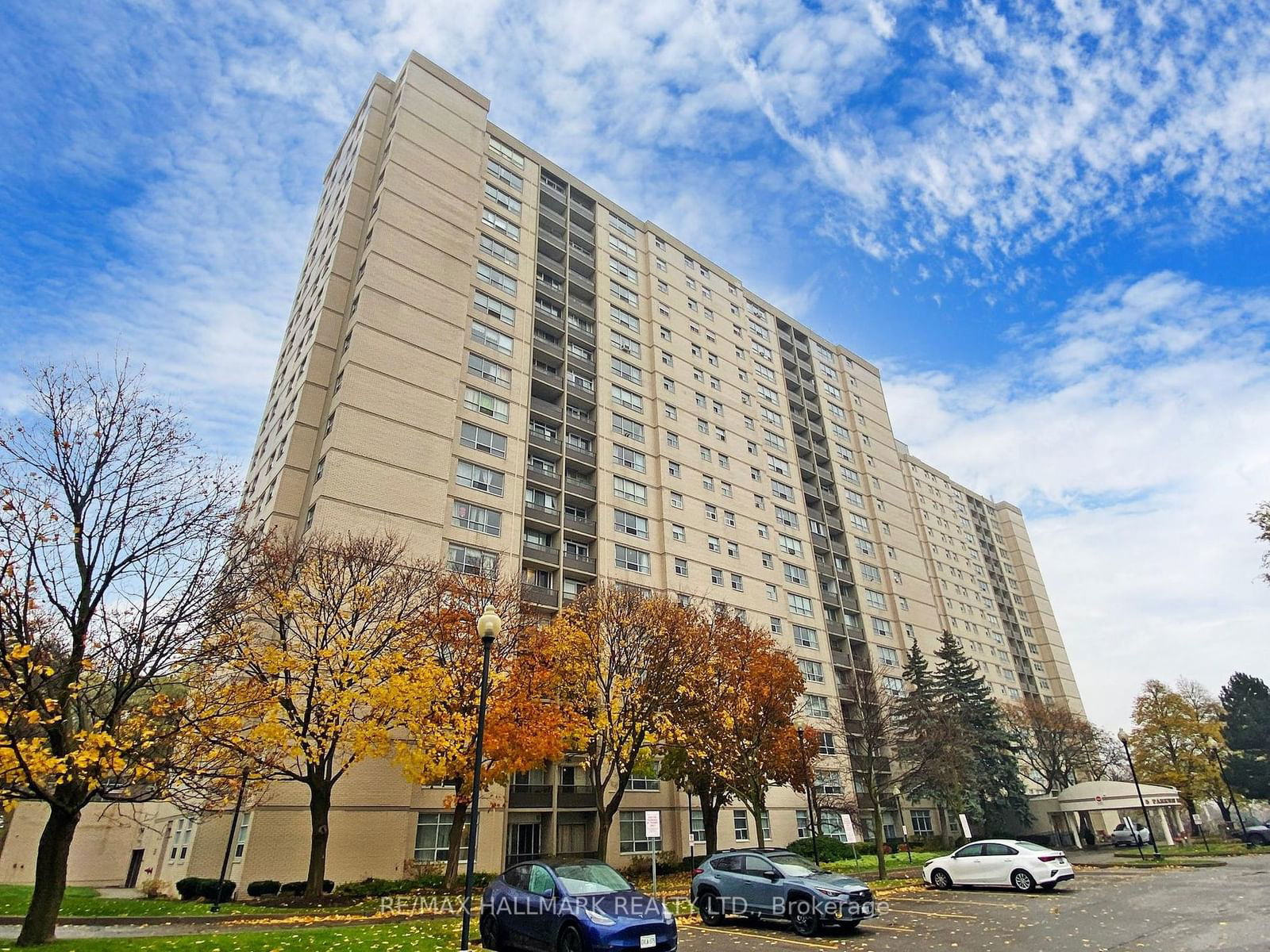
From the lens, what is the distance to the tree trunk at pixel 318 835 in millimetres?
21281

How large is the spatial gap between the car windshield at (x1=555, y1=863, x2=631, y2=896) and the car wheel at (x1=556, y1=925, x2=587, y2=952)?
1.71 feet

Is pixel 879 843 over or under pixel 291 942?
over

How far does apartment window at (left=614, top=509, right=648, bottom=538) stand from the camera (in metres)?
43.4

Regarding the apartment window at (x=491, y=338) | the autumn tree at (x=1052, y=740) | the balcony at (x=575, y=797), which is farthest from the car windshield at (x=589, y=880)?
the autumn tree at (x=1052, y=740)

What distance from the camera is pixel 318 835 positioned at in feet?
71.6

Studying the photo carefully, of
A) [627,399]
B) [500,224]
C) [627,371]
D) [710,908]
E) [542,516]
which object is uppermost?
[500,224]

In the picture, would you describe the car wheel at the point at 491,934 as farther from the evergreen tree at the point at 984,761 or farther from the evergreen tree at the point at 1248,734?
the evergreen tree at the point at 1248,734

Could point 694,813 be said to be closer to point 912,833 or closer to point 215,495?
point 912,833

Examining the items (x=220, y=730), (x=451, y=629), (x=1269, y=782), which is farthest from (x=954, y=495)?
(x=220, y=730)

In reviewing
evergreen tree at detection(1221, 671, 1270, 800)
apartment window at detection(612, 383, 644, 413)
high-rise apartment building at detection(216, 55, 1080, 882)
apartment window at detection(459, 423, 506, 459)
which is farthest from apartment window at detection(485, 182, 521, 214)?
evergreen tree at detection(1221, 671, 1270, 800)

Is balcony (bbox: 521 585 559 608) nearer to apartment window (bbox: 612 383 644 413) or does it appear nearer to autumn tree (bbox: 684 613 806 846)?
autumn tree (bbox: 684 613 806 846)

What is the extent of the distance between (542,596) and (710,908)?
21984 millimetres

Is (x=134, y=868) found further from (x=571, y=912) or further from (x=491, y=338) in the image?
(x=571, y=912)

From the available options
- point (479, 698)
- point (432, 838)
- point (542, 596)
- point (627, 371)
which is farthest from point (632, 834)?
point (627, 371)
